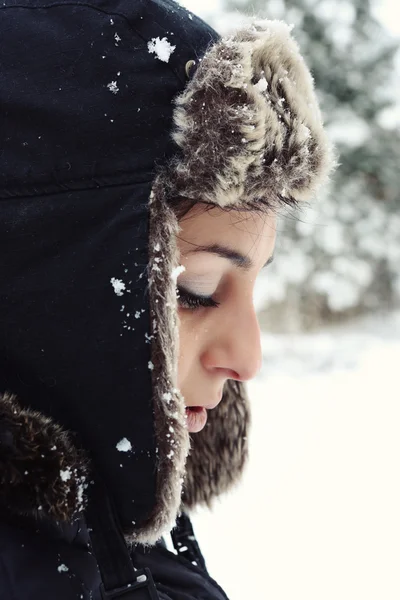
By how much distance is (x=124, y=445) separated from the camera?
1.15 meters

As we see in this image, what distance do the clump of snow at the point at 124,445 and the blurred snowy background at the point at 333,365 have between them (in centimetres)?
87

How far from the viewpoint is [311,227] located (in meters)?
7.80

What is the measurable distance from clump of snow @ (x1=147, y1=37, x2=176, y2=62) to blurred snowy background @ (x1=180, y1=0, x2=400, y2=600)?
17cm

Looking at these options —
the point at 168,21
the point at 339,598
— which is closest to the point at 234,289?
the point at 168,21

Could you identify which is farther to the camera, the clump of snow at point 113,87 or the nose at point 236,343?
the nose at point 236,343

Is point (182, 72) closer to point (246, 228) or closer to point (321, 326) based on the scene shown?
point (246, 228)

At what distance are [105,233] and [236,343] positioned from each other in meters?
0.40

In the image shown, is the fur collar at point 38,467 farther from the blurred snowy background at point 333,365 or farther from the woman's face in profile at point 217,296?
the blurred snowy background at point 333,365

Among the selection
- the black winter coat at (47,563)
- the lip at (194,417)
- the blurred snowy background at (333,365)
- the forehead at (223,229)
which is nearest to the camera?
the black winter coat at (47,563)

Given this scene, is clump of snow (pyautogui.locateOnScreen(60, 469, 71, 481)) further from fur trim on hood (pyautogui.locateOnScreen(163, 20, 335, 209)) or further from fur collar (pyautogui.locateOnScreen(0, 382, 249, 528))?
fur trim on hood (pyautogui.locateOnScreen(163, 20, 335, 209))

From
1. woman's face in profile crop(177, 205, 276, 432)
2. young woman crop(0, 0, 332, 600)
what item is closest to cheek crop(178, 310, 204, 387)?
woman's face in profile crop(177, 205, 276, 432)

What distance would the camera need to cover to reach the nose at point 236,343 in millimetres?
1310

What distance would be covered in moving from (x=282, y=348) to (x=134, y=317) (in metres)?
6.88

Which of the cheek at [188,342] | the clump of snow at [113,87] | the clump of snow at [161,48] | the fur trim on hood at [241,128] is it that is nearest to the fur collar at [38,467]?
the cheek at [188,342]
